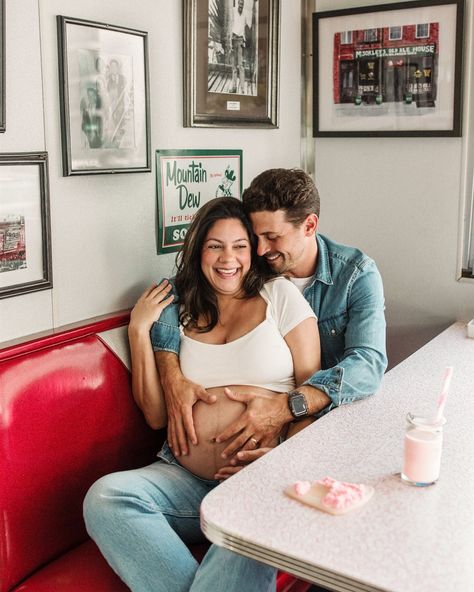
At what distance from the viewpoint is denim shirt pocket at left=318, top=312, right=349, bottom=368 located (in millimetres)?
2314

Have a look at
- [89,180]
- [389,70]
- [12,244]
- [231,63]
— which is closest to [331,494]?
[12,244]

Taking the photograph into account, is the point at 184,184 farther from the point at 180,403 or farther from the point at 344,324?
the point at 180,403

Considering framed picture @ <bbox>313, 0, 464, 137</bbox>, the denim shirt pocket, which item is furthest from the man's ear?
framed picture @ <bbox>313, 0, 464, 137</bbox>

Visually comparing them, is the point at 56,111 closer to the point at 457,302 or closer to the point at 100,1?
the point at 100,1

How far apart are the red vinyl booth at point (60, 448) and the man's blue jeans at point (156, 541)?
82 millimetres

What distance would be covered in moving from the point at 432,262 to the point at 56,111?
5.25 ft

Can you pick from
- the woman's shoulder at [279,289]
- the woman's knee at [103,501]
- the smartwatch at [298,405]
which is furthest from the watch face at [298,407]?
the woman's knee at [103,501]

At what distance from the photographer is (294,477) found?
1522 millimetres

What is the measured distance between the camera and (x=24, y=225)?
77.2 inches

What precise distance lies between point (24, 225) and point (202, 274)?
54 cm

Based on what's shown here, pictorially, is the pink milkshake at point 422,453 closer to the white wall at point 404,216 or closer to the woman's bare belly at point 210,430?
the woman's bare belly at point 210,430

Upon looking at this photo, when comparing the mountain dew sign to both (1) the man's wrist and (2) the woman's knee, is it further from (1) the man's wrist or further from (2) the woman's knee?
(2) the woman's knee

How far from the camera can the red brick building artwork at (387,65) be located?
9.16 feet

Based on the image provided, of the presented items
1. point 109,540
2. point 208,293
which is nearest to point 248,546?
point 109,540
